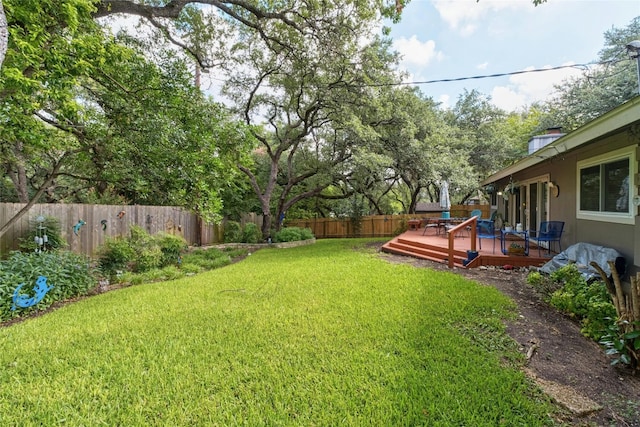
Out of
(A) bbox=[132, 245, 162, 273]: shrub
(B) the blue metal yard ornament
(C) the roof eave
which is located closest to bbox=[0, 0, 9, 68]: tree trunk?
(B) the blue metal yard ornament

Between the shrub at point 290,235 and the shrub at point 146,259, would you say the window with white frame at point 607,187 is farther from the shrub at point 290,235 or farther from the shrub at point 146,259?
the shrub at point 290,235

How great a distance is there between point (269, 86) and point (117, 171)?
8406mm

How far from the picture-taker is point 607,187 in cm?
504

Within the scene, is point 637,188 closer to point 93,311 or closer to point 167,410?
point 167,410

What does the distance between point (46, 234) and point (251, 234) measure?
7387 millimetres

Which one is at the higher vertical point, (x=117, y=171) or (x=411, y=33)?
(x=411, y=33)

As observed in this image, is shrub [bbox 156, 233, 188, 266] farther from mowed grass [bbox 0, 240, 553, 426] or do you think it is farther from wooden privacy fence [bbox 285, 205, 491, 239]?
wooden privacy fence [bbox 285, 205, 491, 239]

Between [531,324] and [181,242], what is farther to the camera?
[181,242]

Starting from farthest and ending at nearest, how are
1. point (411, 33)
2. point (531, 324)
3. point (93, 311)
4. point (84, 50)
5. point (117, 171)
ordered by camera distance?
point (411, 33), point (117, 171), point (93, 311), point (84, 50), point (531, 324)

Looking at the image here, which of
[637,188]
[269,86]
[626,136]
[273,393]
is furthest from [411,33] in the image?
[273,393]

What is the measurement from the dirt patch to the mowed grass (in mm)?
182

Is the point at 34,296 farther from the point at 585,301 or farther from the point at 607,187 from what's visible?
the point at 607,187

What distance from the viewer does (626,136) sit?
177 inches

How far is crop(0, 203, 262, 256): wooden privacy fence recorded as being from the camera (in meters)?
5.86
